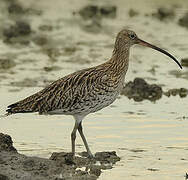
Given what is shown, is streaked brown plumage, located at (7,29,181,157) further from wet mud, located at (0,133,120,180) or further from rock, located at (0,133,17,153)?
rock, located at (0,133,17,153)

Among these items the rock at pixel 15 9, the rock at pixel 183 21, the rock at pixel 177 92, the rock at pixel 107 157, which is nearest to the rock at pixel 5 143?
the rock at pixel 107 157

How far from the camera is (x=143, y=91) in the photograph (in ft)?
61.1

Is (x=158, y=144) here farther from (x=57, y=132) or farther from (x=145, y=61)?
(x=145, y=61)

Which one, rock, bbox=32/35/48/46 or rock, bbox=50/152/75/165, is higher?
rock, bbox=32/35/48/46

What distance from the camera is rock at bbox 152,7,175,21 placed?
29408 millimetres

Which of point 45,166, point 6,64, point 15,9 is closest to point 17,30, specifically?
point 15,9

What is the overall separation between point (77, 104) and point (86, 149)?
0.70 meters

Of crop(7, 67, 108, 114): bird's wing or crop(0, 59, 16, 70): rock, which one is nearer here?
crop(7, 67, 108, 114): bird's wing

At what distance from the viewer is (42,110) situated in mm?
14125

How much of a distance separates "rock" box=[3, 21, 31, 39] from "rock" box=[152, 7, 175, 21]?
4571mm

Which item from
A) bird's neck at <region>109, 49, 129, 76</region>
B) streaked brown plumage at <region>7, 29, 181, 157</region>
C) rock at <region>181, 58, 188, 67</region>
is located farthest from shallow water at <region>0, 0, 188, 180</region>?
bird's neck at <region>109, 49, 129, 76</region>

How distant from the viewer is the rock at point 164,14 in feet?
96.5

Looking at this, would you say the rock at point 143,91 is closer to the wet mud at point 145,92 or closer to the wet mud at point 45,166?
the wet mud at point 145,92

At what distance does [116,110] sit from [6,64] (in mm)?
5285
